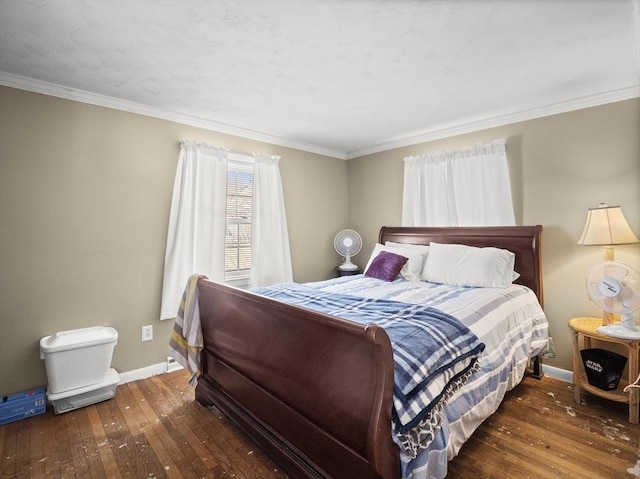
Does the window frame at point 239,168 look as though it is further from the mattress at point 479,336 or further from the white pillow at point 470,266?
the white pillow at point 470,266

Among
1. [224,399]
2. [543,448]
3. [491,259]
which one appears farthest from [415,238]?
[224,399]

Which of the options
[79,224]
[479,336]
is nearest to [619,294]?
[479,336]

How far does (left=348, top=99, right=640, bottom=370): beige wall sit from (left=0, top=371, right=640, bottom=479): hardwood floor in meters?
0.80

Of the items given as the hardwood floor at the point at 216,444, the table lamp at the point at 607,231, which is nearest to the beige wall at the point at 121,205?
the table lamp at the point at 607,231

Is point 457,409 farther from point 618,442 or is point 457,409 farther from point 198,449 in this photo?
point 198,449

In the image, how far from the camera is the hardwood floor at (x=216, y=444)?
5.58 feet

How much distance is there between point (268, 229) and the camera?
3.63 meters

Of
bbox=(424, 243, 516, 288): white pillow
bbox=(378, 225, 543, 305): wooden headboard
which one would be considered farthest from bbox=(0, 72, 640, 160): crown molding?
bbox=(424, 243, 516, 288): white pillow

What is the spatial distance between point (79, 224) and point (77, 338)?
2.83 feet

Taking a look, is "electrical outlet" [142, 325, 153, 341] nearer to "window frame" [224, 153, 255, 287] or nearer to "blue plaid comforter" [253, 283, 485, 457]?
"window frame" [224, 153, 255, 287]

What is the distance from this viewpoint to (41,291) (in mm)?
2375

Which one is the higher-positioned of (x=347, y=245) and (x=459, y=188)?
(x=459, y=188)

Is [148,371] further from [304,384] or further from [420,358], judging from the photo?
[420,358]

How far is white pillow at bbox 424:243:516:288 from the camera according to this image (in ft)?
8.95
